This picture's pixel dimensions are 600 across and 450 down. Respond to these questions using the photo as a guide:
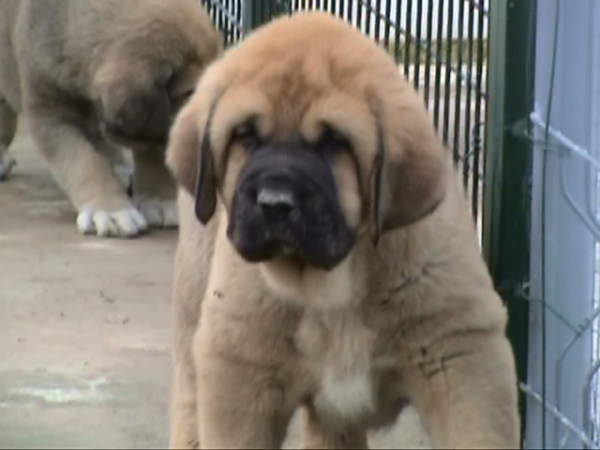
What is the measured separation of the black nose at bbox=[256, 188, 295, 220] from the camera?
3133 millimetres

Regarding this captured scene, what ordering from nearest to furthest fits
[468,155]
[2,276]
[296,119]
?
[296,119]
[468,155]
[2,276]

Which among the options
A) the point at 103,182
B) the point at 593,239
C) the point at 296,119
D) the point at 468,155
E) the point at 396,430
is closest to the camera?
the point at 296,119

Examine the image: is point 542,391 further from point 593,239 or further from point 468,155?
point 468,155

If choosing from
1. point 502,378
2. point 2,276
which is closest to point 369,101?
point 502,378

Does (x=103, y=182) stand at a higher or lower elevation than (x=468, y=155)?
lower

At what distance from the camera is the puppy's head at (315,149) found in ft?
10.4

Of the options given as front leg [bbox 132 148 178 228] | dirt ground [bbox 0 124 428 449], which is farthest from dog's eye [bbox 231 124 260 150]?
front leg [bbox 132 148 178 228]

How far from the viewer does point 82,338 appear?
16.8 ft

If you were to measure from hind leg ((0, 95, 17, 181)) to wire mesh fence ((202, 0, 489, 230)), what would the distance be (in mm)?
2560

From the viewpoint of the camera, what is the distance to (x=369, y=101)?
3287 mm

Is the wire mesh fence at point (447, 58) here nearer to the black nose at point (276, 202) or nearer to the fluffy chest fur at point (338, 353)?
the fluffy chest fur at point (338, 353)

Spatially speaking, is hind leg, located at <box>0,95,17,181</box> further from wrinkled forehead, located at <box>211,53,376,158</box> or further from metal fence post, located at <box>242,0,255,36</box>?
wrinkled forehead, located at <box>211,53,376,158</box>

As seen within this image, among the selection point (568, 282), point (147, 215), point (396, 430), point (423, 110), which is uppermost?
point (423, 110)

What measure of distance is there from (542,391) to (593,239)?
0.40 m
